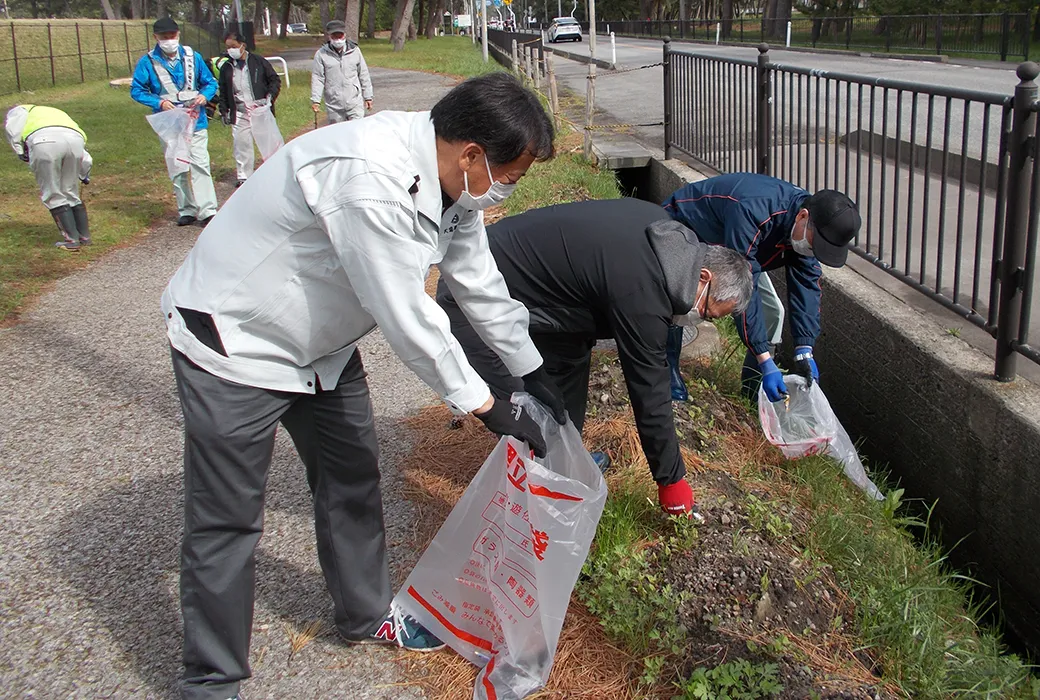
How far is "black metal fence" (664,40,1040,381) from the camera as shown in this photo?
11.8ft

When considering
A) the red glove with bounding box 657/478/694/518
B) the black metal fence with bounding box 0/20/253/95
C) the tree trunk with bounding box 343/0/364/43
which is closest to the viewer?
the red glove with bounding box 657/478/694/518

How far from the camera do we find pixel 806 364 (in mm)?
3959

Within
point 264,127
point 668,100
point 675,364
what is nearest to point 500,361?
point 675,364

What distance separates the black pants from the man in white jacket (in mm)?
898

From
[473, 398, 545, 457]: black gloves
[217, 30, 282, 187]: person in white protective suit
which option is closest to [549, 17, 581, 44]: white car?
[217, 30, 282, 187]: person in white protective suit

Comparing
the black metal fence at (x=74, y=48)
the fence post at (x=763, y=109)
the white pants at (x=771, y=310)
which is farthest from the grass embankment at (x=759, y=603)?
the black metal fence at (x=74, y=48)

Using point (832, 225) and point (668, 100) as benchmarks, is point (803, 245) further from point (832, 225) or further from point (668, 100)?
point (668, 100)

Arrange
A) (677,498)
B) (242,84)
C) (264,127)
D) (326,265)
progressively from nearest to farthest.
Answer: (326,265), (677,498), (242,84), (264,127)

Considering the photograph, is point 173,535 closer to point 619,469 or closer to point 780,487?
point 619,469

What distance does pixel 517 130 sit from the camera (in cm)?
214

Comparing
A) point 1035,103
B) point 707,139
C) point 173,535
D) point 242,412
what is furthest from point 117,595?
point 707,139

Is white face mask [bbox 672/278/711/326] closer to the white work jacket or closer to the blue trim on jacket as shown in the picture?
the white work jacket

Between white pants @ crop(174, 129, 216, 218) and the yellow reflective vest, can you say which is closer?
the yellow reflective vest

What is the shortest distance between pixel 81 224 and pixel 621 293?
654 centimetres
